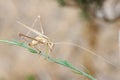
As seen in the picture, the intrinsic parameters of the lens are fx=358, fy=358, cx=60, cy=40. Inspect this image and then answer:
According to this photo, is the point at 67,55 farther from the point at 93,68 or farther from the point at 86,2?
the point at 86,2

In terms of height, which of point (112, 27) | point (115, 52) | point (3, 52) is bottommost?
point (3, 52)

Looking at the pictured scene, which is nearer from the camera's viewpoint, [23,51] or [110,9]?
[110,9]

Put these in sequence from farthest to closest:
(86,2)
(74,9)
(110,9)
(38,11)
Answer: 1. (38,11)
2. (74,9)
3. (110,9)
4. (86,2)

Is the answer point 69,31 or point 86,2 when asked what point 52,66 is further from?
point 86,2

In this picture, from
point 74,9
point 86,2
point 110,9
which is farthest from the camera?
point 74,9

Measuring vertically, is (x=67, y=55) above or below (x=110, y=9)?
below

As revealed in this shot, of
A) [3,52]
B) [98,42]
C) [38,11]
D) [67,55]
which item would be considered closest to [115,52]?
[98,42]
